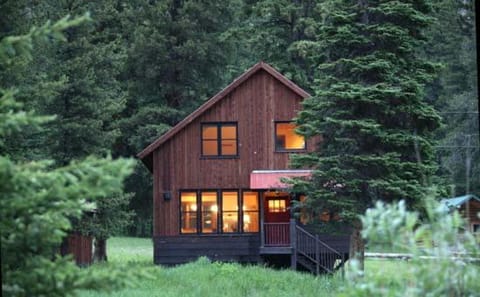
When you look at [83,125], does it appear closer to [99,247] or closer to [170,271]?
[170,271]

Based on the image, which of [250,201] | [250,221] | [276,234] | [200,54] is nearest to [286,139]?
[250,201]

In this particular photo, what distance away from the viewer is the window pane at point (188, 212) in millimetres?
25828

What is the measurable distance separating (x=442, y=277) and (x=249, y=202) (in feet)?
69.3

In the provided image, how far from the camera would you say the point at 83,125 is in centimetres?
2347

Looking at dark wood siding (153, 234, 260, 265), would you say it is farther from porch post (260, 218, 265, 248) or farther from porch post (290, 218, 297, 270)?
porch post (290, 218, 297, 270)

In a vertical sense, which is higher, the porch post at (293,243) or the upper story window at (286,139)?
the upper story window at (286,139)

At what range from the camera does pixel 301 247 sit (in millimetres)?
23906

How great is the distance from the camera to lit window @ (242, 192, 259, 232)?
25781 millimetres

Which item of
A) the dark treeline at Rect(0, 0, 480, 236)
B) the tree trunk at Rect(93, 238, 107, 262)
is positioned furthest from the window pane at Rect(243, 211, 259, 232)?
the tree trunk at Rect(93, 238, 107, 262)

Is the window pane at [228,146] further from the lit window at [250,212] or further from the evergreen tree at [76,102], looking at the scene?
the evergreen tree at [76,102]

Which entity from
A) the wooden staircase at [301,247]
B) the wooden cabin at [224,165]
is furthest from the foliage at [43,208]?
the wooden cabin at [224,165]

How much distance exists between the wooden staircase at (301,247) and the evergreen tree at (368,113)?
4.50m

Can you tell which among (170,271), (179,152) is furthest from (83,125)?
(170,271)

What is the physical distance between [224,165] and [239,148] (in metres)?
0.77
